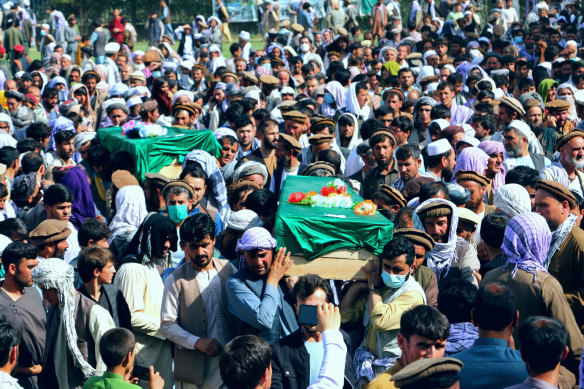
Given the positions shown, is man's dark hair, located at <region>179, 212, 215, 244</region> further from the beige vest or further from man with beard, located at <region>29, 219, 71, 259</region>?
man with beard, located at <region>29, 219, 71, 259</region>

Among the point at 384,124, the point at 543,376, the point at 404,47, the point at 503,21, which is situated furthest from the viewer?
the point at 503,21

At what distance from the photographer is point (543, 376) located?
3.36 metres

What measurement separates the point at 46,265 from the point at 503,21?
1787 cm

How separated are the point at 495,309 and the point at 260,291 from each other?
144 centimetres

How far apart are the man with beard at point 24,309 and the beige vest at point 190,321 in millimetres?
851

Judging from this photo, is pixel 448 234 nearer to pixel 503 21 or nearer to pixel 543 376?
pixel 543 376

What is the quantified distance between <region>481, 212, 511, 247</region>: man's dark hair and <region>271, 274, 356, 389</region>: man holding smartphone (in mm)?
1549

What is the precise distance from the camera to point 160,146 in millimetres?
8242

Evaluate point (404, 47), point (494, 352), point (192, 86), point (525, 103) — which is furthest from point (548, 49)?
point (494, 352)

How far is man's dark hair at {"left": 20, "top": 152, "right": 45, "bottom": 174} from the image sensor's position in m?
7.68

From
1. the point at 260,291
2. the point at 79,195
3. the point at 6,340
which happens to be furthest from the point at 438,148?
the point at 6,340

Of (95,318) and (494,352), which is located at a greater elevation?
(494,352)

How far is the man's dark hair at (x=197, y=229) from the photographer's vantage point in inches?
188

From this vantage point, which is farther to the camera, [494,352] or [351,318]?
[351,318]
